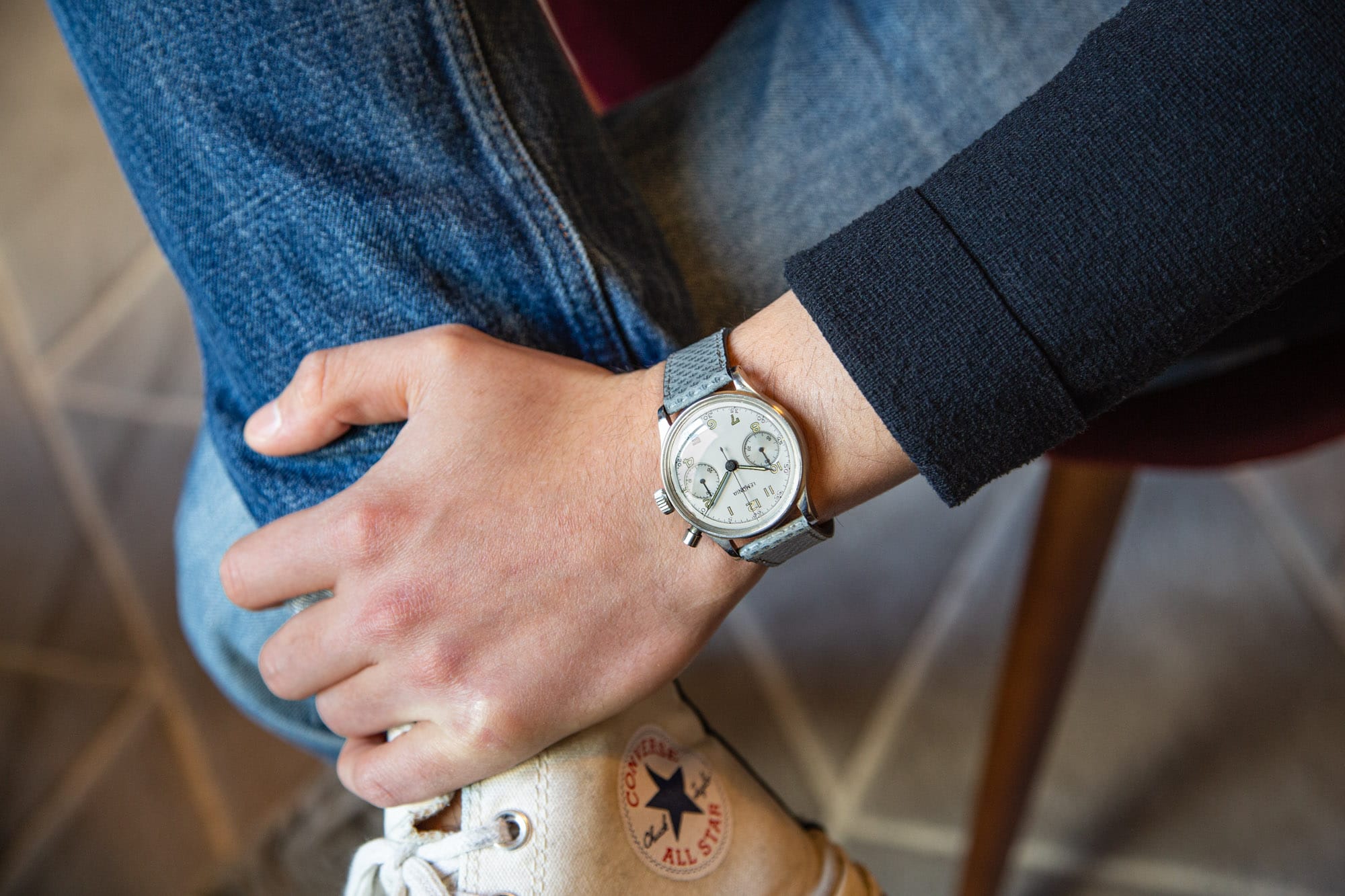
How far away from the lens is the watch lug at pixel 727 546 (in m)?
0.56

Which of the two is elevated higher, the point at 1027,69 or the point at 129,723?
the point at 1027,69

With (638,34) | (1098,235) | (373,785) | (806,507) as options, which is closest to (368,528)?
(373,785)

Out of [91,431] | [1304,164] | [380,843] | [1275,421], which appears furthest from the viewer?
[91,431]

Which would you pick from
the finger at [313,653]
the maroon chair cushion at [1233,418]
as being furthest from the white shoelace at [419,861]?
the maroon chair cushion at [1233,418]

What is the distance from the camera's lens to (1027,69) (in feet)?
2.19

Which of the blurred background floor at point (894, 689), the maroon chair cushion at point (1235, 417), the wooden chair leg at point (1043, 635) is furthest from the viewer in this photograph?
the blurred background floor at point (894, 689)

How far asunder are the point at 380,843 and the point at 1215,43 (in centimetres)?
67

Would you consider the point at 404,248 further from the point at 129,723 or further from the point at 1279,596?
the point at 1279,596

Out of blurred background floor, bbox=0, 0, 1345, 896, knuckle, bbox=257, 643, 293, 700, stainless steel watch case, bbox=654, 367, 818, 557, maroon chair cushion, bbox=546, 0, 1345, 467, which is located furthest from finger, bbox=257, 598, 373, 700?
blurred background floor, bbox=0, 0, 1345, 896

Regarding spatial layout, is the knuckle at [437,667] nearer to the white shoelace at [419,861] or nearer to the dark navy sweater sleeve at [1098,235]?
the white shoelace at [419,861]

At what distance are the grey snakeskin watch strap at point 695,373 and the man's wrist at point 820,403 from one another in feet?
0.04

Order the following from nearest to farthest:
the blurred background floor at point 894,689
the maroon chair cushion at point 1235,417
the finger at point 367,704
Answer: the finger at point 367,704, the maroon chair cushion at point 1235,417, the blurred background floor at point 894,689

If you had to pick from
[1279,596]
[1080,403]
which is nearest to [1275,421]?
[1080,403]

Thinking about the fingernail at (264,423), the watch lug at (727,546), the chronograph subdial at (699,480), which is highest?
the fingernail at (264,423)
